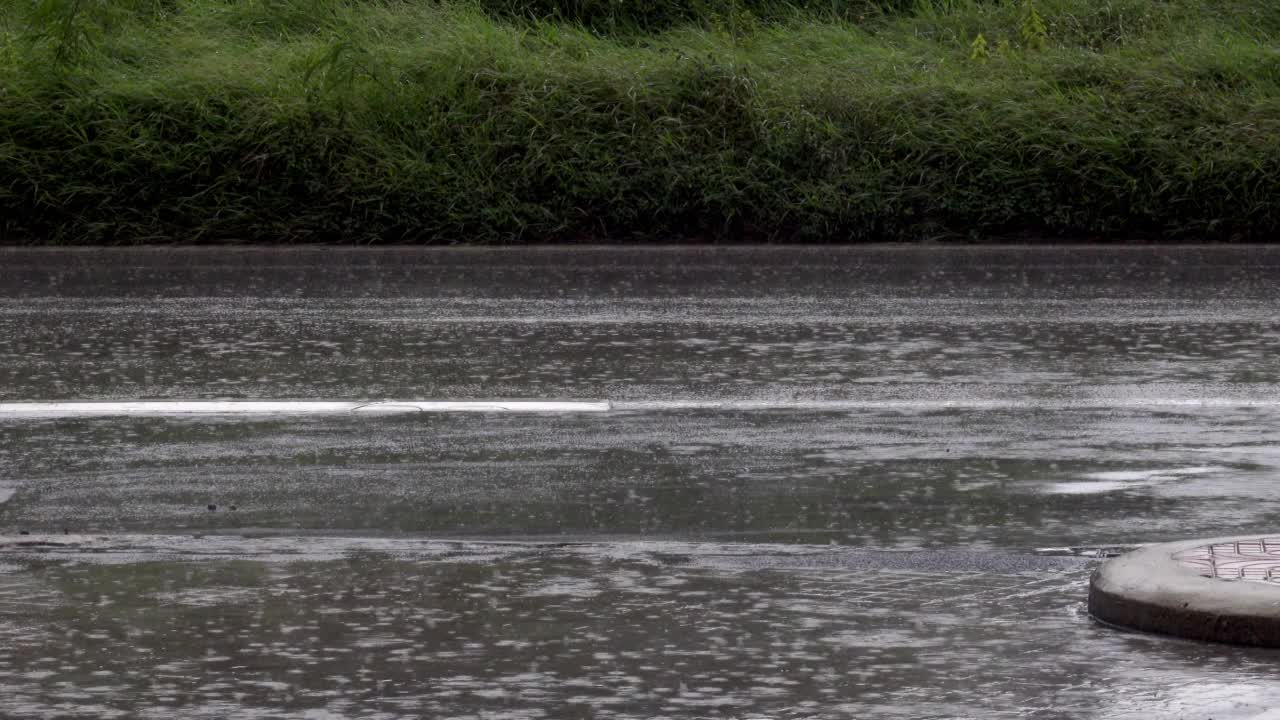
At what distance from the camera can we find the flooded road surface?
4.74m

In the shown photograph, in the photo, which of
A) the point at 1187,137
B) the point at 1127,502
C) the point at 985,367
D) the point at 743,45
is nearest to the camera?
the point at 1127,502

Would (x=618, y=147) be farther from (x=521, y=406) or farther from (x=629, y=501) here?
(x=629, y=501)

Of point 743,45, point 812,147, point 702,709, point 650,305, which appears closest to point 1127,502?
point 702,709

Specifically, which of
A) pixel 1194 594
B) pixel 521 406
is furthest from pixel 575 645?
pixel 521 406

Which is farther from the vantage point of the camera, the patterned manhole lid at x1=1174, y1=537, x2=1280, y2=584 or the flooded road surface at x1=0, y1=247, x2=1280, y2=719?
the patterned manhole lid at x1=1174, y1=537, x2=1280, y2=584

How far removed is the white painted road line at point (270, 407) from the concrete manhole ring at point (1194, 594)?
146 inches

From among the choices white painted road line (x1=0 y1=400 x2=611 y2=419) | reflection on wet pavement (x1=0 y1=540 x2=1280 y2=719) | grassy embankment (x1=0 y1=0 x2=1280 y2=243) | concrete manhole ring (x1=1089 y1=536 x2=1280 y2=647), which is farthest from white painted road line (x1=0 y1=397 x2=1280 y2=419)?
grassy embankment (x1=0 y1=0 x2=1280 y2=243)

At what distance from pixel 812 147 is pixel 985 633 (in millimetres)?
12765

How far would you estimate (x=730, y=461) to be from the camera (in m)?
7.65

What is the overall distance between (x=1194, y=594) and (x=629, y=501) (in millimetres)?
Result: 2277

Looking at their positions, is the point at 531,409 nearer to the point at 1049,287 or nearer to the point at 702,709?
the point at 702,709

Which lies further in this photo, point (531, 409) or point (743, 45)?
point (743, 45)

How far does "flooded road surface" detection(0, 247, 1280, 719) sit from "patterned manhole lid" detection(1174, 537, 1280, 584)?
0.32m

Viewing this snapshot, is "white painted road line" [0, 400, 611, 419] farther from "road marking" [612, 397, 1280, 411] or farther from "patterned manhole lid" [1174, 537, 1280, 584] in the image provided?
"patterned manhole lid" [1174, 537, 1280, 584]
